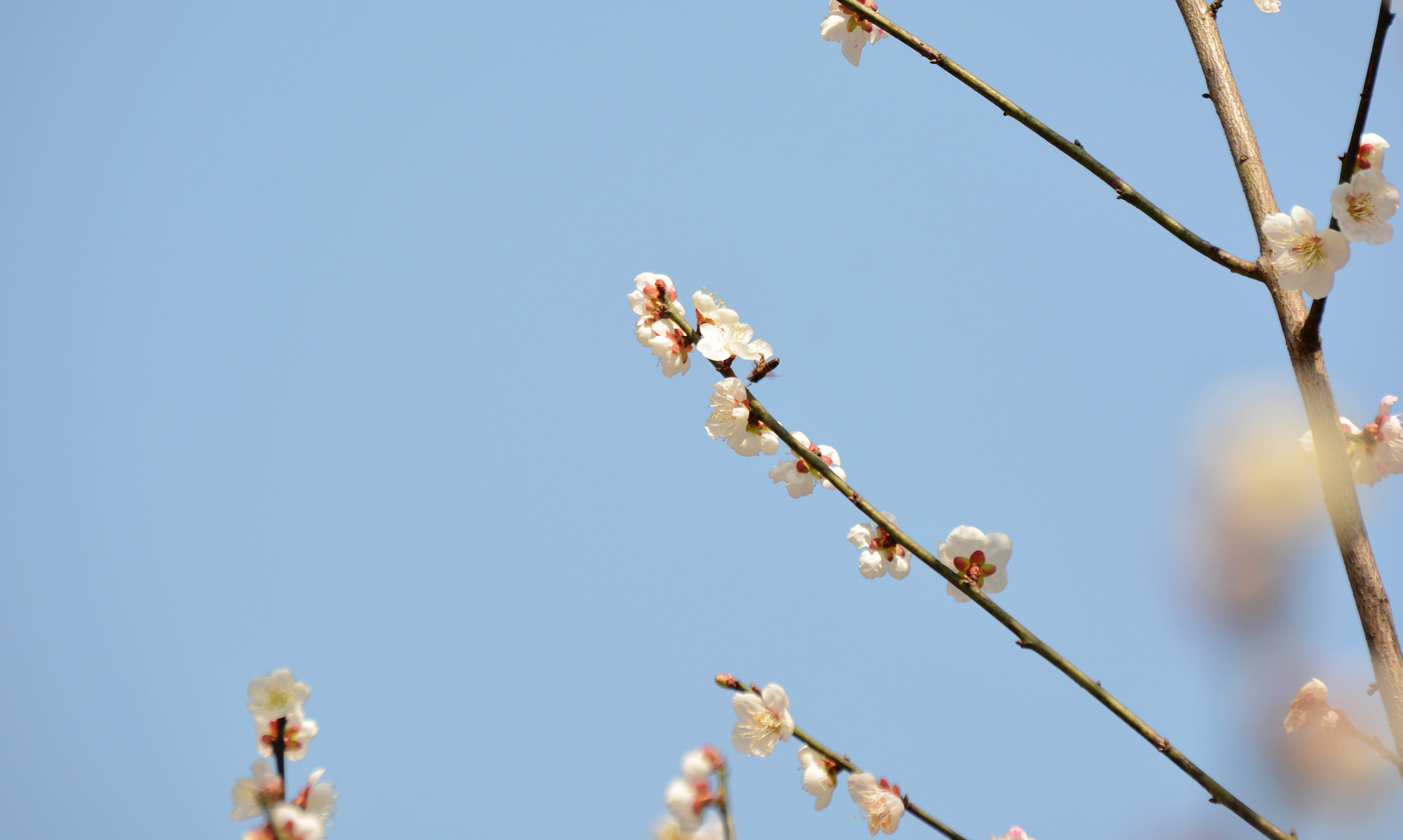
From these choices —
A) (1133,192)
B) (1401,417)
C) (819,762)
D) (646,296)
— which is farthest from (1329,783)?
(646,296)

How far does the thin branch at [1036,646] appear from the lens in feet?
4.75

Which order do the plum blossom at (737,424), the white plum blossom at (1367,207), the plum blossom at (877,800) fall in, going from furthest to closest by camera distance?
the plum blossom at (737,424) → the plum blossom at (877,800) → the white plum blossom at (1367,207)

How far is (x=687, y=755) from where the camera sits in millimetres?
1480

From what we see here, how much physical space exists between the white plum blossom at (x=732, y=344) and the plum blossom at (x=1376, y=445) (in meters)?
1.32

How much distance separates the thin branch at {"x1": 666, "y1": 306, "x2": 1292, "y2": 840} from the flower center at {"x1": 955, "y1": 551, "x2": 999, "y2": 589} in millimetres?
243

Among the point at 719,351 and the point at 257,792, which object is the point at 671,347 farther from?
the point at 257,792

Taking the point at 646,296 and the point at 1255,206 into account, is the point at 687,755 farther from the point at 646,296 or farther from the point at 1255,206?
the point at 1255,206

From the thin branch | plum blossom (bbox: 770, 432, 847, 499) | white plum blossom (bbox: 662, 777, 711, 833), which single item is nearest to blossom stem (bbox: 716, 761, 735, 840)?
white plum blossom (bbox: 662, 777, 711, 833)

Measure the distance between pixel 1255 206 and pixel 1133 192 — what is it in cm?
36

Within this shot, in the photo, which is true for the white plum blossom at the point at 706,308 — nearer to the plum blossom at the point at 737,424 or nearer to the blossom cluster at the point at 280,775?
the plum blossom at the point at 737,424

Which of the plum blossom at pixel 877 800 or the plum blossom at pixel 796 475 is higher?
the plum blossom at pixel 796 475

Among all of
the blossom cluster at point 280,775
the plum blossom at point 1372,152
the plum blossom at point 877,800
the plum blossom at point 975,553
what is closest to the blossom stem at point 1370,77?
the plum blossom at point 1372,152

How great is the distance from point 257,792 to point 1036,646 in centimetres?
149

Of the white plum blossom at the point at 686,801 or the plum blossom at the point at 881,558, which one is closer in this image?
the white plum blossom at the point at 686,801
